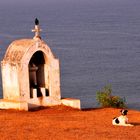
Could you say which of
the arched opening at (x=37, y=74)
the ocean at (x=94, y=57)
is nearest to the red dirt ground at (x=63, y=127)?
the arched opening at (x=37, y=74)

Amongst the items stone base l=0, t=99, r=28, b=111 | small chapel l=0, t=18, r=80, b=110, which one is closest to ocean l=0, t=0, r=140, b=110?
small chapel l=0, t=18, r=80, b=110

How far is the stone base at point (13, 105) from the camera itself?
2530 centimetres

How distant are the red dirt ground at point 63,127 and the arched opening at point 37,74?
6.28 feet

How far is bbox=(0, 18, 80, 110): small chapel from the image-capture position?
25.9 meters

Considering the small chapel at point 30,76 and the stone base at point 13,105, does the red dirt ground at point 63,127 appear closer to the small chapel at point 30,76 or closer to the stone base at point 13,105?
the stone base at point 13,105

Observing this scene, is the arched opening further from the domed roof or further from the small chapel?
the domed roof

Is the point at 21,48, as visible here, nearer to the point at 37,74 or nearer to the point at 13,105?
the point at 37,74

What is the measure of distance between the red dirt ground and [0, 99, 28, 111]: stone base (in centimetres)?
30

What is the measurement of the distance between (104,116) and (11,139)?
21.1 ft

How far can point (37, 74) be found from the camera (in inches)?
1082

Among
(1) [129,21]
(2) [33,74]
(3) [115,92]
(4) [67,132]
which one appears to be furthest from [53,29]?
(4) [67,132]

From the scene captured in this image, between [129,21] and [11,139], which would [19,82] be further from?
[129,21]

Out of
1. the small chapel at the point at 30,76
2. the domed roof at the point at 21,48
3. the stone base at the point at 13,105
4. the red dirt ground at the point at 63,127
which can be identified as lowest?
the red dirt ground at the point at 63,127

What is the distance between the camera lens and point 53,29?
115 metres
